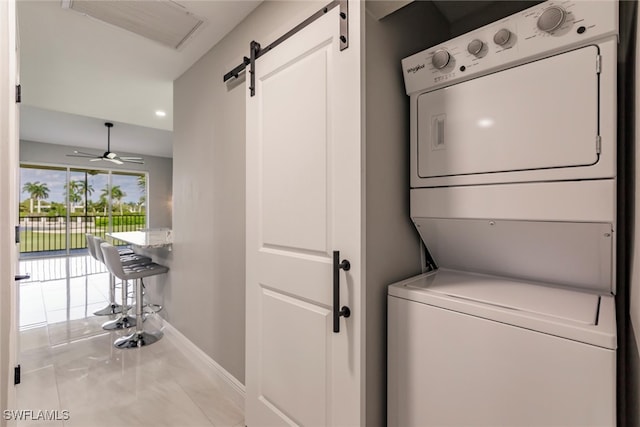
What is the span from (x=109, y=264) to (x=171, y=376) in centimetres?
126

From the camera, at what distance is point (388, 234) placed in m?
1.29

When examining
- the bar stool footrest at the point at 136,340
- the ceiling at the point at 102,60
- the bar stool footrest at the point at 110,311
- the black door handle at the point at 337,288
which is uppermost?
the ceiling at the point at 102,60

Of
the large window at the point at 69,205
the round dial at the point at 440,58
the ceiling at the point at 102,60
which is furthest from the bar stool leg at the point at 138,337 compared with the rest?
the large window at the point at 69,205

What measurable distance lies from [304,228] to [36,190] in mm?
8497

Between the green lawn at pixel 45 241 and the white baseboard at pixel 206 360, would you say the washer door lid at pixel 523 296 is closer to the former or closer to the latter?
the white baseboard at pixel 206 360

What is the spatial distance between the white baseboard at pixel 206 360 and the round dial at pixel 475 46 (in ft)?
7.42

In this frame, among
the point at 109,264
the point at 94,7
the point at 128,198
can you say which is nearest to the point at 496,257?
the point at 94,7

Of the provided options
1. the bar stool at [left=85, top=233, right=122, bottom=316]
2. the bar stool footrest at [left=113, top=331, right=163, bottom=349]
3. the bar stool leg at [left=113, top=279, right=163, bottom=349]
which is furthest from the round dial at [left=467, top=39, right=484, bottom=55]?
the bar stool at [left=85, top=233, right=122, bottom=316]

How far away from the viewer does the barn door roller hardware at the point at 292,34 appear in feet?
3.93

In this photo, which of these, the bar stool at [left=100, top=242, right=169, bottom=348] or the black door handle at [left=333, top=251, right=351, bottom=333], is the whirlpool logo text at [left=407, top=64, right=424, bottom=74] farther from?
the bar stool at [left=100, top=242, right=169, bottom=348]

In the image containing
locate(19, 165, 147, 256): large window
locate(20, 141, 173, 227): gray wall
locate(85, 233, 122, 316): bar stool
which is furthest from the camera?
locate(20, 141, 173, 227): gray wall

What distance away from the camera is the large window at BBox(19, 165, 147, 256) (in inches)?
269

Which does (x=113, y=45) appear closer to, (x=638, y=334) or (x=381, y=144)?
(x=381, y=144)

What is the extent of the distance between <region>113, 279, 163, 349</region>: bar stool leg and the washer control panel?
9.81ft
